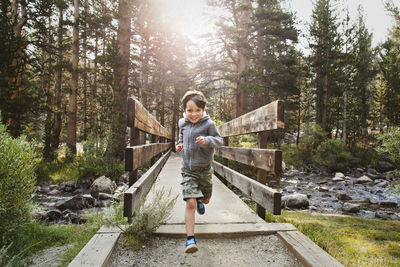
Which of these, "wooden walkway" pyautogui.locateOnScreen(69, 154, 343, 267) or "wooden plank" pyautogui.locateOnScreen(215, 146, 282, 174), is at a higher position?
"wooden plank" pyautogui.locateOnScreen(215, 146, 282, 174)

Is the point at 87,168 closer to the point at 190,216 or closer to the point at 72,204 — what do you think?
the point at 72,204

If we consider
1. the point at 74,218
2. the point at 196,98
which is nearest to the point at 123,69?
the point at 74,218

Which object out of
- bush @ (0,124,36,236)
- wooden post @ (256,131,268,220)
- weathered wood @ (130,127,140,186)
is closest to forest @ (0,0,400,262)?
bush @ (0,124,36,236)

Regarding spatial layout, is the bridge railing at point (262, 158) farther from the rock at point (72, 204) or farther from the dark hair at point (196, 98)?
the rock at point (72, 204)

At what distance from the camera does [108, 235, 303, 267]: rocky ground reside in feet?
6.40

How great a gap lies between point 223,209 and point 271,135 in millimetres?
16990

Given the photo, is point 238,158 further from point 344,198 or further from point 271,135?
point 271,135

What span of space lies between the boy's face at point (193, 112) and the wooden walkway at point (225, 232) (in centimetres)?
79

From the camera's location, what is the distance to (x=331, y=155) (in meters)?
17.5

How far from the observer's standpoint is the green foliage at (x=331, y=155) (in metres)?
17.3

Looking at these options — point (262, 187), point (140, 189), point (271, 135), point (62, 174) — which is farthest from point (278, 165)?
point (271, 135)

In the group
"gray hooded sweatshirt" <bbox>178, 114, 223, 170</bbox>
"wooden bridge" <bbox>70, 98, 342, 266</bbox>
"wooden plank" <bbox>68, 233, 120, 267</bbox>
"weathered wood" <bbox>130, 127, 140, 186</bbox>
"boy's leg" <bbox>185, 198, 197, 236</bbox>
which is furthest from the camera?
"weathered wood" <bbox>130, 127, 140, 186</bbox>

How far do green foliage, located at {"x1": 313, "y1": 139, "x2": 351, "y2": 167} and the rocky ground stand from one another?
17285 mm

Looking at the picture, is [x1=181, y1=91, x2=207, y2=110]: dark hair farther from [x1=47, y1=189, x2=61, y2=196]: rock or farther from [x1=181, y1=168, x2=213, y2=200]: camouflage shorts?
[x1=47, y1=189, x2=61, y2=196]: rock
